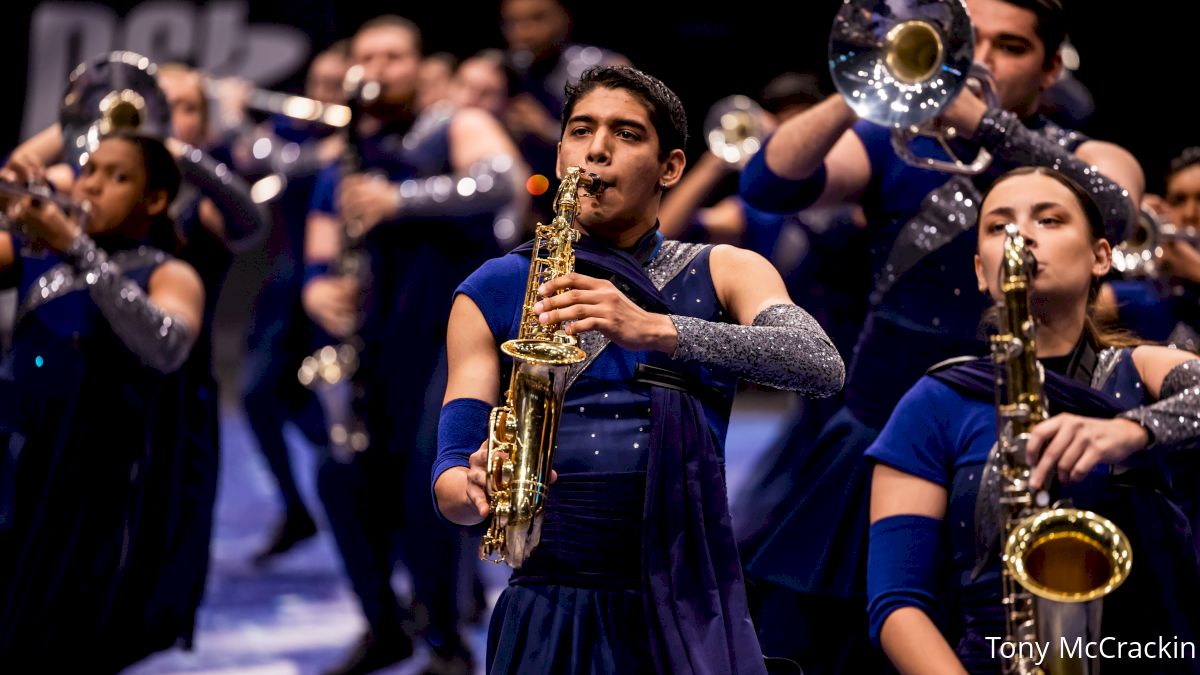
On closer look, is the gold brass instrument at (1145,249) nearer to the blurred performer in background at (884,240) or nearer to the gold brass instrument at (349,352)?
the blurred performer in background at (884,240)

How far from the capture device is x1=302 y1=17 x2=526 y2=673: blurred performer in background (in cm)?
475

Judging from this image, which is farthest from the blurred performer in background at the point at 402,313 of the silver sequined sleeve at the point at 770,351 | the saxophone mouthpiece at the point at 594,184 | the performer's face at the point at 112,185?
the silver sequined sleeve at the point at 770,351

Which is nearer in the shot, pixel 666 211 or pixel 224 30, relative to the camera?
pixel 666 211

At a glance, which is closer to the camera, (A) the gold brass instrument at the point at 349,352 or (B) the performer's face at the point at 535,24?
(A) the gold brass instrument at the point at 349,352

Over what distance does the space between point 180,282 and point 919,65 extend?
1.86m

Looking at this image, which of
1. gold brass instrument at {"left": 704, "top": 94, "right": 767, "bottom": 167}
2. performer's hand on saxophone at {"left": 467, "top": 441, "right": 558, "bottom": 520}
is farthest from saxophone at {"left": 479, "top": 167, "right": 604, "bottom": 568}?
gold brass instrument at {"left": 704, "top": 94, "right": 767, "bottom": 167}

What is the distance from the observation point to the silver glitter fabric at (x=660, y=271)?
98.4 inches

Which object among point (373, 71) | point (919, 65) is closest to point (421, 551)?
point (373, 71)

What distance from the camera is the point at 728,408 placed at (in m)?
2.64

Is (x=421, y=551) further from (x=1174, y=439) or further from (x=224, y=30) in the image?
(x=224, y=30)

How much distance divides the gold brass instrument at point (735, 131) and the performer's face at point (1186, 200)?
1824 mm

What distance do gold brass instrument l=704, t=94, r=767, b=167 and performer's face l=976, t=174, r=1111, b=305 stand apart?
11.3ft

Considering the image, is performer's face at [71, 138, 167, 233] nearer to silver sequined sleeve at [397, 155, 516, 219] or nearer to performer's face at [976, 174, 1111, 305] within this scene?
silver sequined sleeve at [397, 155, 516, 219]

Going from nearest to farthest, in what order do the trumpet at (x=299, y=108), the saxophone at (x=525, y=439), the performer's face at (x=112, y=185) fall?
the saxophone at (x=525, y=439) < the performer's face at (x=112, y=185) < the trumpet at (x=299, y=108)
